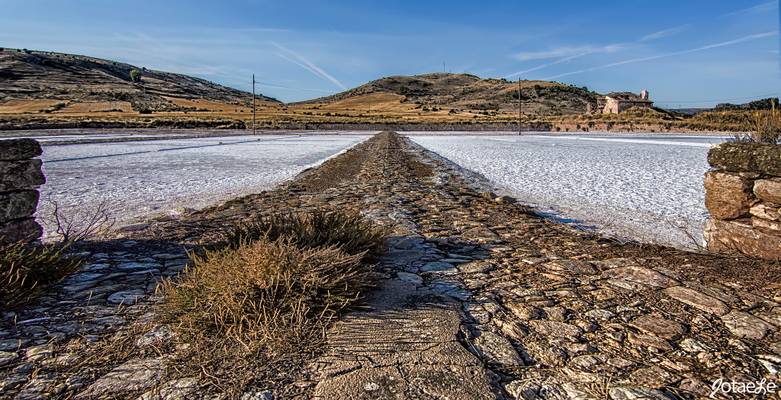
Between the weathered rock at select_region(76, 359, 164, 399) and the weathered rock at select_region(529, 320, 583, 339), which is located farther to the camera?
the weathered rock at select_region(529, 320, 583, 339)

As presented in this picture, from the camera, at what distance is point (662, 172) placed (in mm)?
11609

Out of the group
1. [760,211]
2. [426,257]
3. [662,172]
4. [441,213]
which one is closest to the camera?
[760,211]

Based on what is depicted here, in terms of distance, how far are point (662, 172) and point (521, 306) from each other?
10.6 meters

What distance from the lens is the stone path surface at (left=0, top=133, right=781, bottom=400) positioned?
212 cm

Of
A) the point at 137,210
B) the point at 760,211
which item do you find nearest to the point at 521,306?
the point at 760,211

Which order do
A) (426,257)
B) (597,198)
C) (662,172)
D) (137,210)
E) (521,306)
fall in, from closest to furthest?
(521,306) < (426,257) < (137,210) < (597,198) < (662,172)

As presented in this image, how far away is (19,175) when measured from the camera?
415 centimetres

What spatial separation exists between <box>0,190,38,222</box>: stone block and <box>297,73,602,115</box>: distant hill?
89350 millimetres

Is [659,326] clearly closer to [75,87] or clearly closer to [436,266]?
[436,266]

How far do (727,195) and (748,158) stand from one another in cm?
37

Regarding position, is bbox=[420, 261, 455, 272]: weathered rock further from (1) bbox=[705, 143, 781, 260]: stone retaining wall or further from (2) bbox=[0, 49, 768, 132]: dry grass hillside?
(2) bbox=[0, 49, 768, 132]: dry grass hillside

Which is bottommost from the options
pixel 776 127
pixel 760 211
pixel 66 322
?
pixel 66 322

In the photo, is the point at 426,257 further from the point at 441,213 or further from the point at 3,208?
the point at 3,208

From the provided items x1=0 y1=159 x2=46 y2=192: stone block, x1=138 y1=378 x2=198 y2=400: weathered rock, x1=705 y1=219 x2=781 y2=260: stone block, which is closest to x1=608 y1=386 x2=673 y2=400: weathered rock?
x1=138 y1=378 x2=198 y2=400: weathered rock
